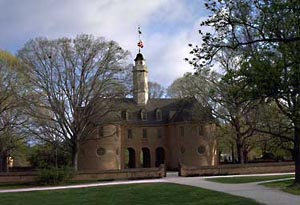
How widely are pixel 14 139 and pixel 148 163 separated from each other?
67.2 ft

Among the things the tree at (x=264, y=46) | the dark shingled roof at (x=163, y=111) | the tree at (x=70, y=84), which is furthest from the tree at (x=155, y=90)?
the tree at (x=264, y=46)

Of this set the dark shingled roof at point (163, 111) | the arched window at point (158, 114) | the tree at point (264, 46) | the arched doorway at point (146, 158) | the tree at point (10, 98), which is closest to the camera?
the tree at point (264, 46)

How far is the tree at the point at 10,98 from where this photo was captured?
44250 millimetres

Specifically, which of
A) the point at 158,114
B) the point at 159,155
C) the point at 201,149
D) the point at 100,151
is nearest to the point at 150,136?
the point at 158,114

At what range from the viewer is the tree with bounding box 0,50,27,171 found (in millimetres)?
44250

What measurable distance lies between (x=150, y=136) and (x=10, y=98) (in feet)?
73.0

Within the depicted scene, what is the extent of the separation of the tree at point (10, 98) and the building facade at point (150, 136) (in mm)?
8907

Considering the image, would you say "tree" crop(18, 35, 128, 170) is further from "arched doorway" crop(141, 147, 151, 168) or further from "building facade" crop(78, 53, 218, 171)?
"arched doorway" crop(141, 147, 151, 168)

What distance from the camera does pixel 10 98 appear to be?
4491 cm

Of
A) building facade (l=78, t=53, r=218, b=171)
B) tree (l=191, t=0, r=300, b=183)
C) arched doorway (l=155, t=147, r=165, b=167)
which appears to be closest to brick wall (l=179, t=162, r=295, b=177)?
building facade (l=78, t=53, r=218, b=171)

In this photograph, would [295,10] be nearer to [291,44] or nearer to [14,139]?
[291,44]

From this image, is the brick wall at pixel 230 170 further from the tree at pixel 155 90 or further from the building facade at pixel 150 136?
the tree at pixel 155 90

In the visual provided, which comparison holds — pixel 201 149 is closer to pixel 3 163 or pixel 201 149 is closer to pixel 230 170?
pixel 230 170

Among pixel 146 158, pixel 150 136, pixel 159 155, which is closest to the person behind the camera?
pixel 150 136
